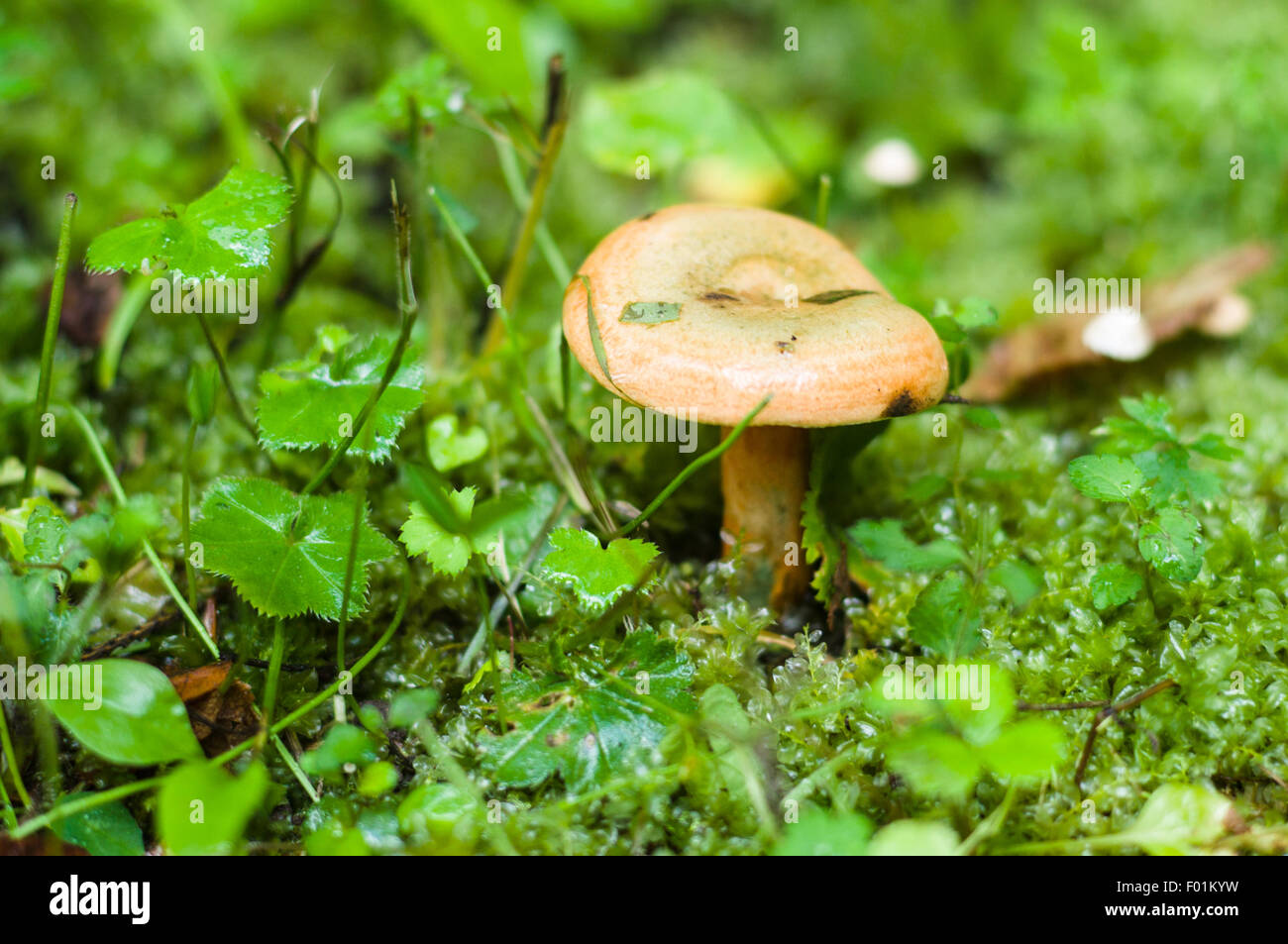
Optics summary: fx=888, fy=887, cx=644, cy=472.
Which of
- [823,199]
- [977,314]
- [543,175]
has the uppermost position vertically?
[543,175]

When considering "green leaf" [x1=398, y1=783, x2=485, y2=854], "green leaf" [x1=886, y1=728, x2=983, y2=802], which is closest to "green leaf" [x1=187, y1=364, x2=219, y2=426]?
"green leaf" [x1=398, y1=783, x2=485, y2=854]

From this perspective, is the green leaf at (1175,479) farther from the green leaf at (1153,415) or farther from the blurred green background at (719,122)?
the blurred green background at (719,122)

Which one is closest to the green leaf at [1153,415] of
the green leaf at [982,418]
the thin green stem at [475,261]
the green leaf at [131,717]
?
the green leaf at [982,418]

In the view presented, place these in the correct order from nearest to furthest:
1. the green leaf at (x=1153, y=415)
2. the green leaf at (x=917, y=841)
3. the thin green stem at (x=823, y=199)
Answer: the green leaf at (x=917, y=841)
the green leaf at (x=1153, y=415)
the thin green stem at (x=823, y=199)

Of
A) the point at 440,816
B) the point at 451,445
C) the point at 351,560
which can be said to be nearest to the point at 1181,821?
the point at 440,816

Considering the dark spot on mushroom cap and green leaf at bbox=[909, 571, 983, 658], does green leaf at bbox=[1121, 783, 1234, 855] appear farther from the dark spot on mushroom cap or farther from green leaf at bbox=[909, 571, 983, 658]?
the dark spot on mushroom cap

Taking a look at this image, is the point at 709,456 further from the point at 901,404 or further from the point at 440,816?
the point at 440,816
